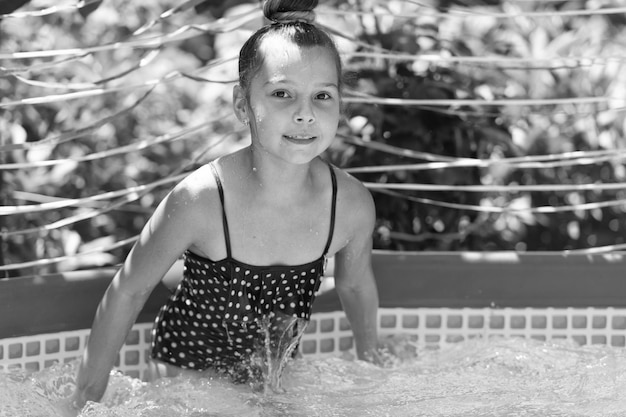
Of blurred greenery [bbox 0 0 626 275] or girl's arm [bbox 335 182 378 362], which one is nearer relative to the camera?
girl's arm [bbox 335 182 378 362]

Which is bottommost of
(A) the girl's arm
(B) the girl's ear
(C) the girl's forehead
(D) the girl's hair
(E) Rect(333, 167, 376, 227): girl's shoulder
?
(A) the girl's arm

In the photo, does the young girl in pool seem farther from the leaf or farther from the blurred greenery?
the blurred greenery

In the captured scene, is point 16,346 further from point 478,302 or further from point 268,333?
point 478,302

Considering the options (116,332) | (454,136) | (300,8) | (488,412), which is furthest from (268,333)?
(454,136)

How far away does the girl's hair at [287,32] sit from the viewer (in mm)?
2475

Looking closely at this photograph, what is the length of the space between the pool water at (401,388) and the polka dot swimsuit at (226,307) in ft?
0.26

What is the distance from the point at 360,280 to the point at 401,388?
302 mm

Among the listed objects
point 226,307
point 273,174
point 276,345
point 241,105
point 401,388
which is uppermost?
point 241,105

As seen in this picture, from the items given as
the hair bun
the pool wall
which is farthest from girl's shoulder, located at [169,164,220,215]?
the pool wall

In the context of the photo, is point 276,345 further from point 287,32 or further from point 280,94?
point 287,32

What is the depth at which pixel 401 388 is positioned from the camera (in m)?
2.79

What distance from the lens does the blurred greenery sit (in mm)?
3588

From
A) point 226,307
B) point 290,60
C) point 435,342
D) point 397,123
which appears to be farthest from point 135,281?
point 397,123

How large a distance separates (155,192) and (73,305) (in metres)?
1.11
